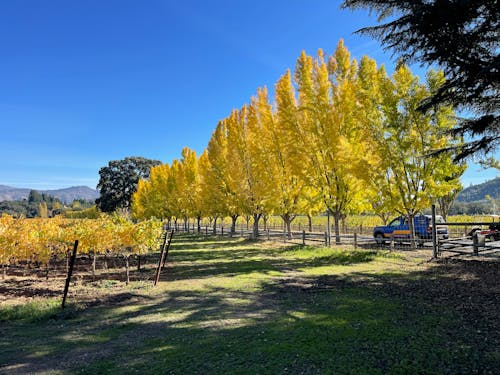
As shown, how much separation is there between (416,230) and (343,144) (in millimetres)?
8282

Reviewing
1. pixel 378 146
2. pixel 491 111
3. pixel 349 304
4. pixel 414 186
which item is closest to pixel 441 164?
pixel 414 186

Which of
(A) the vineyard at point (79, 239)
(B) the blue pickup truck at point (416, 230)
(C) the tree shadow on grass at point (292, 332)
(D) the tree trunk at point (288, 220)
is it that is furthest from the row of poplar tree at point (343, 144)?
(A) the vineyard at point (79, 239)

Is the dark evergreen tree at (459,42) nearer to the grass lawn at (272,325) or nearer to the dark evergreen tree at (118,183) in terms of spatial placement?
the grass lawn at (272,325)

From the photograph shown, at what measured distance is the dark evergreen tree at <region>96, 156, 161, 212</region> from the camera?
237ft

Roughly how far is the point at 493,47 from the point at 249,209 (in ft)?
66.7

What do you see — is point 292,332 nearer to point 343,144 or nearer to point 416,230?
point 343,144

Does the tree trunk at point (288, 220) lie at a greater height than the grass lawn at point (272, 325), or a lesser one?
greater

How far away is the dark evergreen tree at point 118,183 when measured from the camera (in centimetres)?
7238

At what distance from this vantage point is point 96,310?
860 centimetres

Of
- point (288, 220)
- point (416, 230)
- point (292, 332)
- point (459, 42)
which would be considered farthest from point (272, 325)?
point (288, 220)

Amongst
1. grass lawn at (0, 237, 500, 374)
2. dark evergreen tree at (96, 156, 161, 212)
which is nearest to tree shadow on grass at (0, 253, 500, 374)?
grass lawn at (0, 237, 500, 374)

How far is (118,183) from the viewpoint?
74000 millimetres

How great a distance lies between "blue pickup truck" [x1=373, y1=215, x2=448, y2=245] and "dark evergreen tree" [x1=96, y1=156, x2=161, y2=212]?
63.5m

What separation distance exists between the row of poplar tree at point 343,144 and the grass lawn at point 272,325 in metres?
4.49
